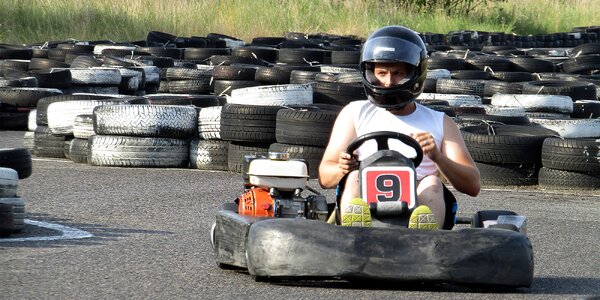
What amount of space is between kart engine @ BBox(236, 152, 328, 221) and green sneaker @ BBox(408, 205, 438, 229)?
1.95ft

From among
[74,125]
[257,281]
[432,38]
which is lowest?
[432,38]

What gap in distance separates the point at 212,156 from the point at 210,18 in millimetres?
16202

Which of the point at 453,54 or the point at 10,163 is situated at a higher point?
the point at 10,163

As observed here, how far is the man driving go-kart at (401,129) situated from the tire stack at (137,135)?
421 cm

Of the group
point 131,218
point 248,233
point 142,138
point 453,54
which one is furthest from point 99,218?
point 453,54

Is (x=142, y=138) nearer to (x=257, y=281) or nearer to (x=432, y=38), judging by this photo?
(x=257, y=281)

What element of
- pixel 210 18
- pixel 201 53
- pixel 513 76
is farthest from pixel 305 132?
pixel 210 18

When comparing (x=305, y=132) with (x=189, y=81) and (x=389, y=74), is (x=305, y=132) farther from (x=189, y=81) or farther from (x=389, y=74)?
(x=189, y=81)

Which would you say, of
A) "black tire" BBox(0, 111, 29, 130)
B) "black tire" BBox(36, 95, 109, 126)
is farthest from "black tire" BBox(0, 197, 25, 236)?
"black tire" BBox(0, 111, 29, 130)

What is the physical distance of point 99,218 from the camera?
252 inches

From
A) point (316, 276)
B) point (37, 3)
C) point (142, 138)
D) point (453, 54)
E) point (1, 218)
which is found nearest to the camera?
point (316, 276)

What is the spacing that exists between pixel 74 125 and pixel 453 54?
389 inches

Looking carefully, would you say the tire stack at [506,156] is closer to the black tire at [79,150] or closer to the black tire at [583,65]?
the black tire at [79,150]

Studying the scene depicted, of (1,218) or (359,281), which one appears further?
(1,218)
